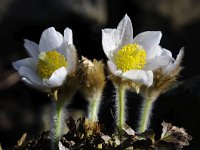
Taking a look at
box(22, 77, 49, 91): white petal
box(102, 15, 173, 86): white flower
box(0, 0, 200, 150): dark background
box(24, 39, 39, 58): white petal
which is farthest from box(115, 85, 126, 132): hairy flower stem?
box(0, 0, 200, 150): dark background

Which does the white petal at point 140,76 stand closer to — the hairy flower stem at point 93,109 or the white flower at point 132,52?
the white flower at point 132,52

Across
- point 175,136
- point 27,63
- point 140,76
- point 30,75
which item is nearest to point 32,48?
point 27,63

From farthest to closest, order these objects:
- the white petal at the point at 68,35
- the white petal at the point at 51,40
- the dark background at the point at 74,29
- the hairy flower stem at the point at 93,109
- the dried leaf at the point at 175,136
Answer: the dark background at the point at 74,29 < the hairy flower stem at the point at 93,109 < the white petal at the point at 51,40 < the white petal at the point at 68,35 < the dried leaf at the point at 175,136

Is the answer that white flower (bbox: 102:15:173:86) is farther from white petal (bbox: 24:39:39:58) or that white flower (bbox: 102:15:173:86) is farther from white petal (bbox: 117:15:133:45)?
white petal (bbox: 24:39:39:58)

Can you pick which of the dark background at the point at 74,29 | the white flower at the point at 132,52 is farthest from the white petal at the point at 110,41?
the dark background at the point at 74,29

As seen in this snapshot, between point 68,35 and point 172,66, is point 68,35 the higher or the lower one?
the higher one

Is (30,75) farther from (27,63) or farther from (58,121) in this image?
(58,121)

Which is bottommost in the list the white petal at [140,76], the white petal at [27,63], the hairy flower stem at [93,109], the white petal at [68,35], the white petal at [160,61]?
the hairy flower stem at [93,109]

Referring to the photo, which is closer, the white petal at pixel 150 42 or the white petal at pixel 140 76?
the white petal at pixel 140 76
